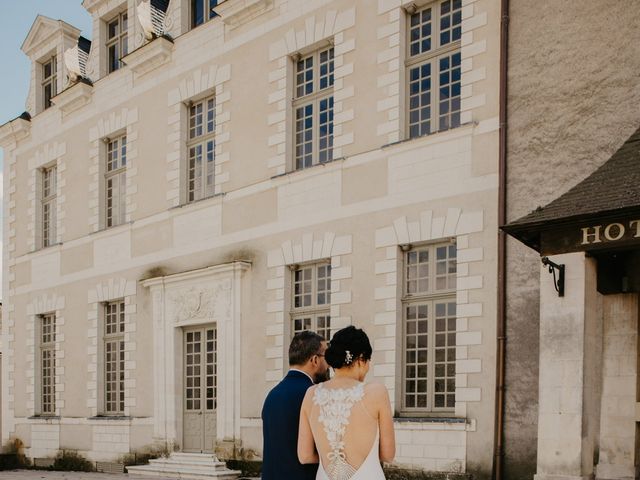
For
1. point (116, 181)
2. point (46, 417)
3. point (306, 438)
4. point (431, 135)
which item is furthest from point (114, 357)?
point (306, 438)

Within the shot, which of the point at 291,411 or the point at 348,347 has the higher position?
the point at 348,347

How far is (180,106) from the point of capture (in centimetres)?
1664

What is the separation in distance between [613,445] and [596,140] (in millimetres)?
3345

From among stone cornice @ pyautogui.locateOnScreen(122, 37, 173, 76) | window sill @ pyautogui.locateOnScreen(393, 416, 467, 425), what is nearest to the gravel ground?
window sill @ pyautogui.locateOnScreen(393, 416, 467, 425)

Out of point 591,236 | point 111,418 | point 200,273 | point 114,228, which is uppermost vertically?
point 114,228

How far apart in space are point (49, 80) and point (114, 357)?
7.34m

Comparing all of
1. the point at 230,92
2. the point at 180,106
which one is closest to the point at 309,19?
the point at 230,92

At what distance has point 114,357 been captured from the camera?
59.6ft

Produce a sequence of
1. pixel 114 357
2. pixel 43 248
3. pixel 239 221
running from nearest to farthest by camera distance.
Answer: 1. pixel 239 221
2. pixel 114 357
3. pixel 43 248

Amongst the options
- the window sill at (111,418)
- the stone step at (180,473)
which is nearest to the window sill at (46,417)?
the window sill at (111,418)

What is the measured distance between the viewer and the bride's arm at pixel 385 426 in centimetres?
434

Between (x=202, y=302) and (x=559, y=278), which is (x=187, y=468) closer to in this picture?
(x=202, y=302)

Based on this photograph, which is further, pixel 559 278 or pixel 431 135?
pixel 431 135

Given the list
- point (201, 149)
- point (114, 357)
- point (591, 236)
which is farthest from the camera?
point (114, 357)
